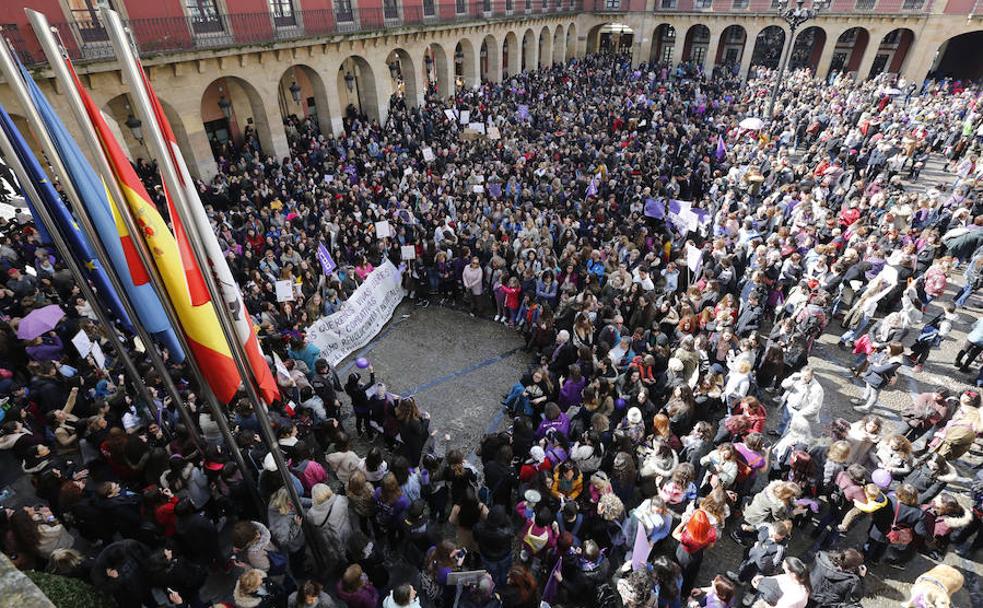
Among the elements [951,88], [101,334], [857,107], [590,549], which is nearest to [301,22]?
[101,334]

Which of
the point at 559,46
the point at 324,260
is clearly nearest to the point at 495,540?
the point at 324,260

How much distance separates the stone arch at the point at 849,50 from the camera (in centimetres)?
3779

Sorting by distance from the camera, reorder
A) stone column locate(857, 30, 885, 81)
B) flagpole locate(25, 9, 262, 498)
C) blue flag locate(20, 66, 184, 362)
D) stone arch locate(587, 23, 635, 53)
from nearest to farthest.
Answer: flagpole locate(25, 9, 262, 498), blue flag locate(20, 66, 184, 362), stone column locate(857, 30, 885, 81), stone arch locate(587, 23, 635, 53)

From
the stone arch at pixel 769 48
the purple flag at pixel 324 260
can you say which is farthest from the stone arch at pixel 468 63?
the stone arch at pixel 769 48

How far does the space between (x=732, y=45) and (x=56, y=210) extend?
171 feet

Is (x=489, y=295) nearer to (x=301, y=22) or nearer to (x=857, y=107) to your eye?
(x=301, y=22)

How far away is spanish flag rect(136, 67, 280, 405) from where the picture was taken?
3391 mm

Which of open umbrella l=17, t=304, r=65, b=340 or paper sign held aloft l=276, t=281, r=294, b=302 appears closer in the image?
open umbrella l=17, t=304, r=65, b=340

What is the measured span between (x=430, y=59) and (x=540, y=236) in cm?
2949

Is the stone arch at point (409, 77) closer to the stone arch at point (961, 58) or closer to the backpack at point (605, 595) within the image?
the backpack at point (605, 595)

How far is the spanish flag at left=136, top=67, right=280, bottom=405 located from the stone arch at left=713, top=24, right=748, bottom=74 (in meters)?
49.2

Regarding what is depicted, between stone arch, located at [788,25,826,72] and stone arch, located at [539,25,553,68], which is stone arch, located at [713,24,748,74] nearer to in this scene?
stone arch, located at [788,25,826,72]

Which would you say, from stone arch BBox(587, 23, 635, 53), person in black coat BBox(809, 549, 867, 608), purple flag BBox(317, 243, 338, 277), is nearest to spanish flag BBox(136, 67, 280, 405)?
person in black coat BBox(809, 549, 867, 608)

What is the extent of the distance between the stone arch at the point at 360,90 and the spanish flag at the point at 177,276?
19953 millimetres
